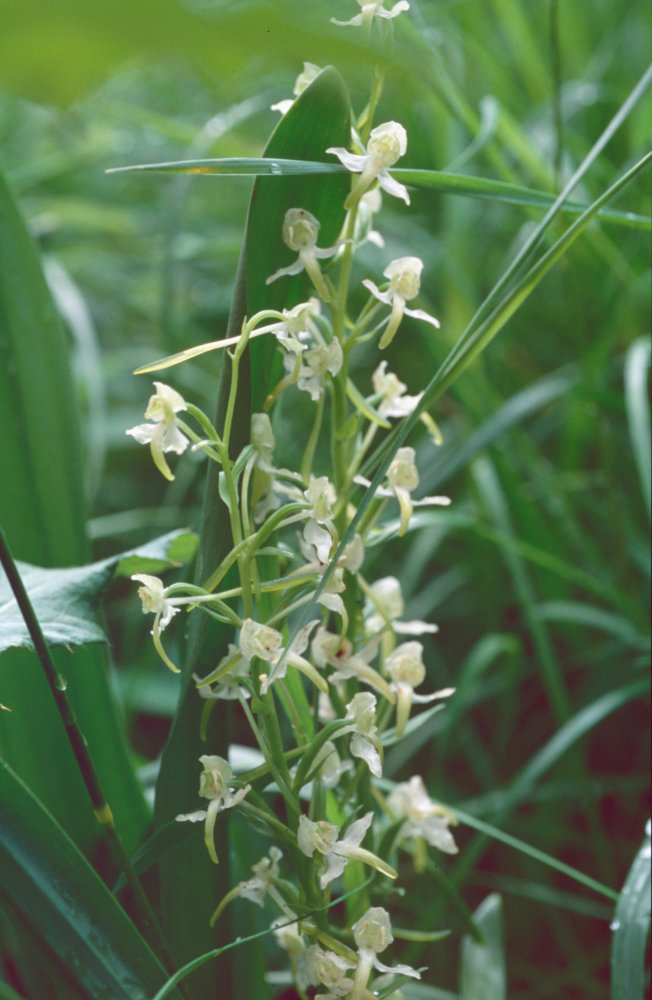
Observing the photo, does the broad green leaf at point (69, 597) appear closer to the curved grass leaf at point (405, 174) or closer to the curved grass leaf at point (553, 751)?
the curved grass leaf at point (405, 174)

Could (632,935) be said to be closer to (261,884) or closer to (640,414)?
(261,884)

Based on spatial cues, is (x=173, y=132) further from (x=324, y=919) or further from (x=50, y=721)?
(x=324, y=919)

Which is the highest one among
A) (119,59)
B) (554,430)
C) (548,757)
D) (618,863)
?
(119,59)

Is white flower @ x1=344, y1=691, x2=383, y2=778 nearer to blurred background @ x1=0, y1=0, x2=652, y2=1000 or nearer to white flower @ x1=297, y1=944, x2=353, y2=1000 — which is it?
white flower @ x1=297, y1=944, x2=353, y2=1000

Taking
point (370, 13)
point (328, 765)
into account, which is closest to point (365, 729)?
point (328, 765)

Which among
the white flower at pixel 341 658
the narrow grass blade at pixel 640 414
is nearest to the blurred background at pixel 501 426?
the narrow grass blade at pixel 640 414

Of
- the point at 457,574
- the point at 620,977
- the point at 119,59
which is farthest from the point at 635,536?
the point at 119,59

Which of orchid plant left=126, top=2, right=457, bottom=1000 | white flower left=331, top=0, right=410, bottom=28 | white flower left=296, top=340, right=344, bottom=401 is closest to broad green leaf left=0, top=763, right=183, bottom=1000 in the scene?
orchid plant left=126, top=2, right=457, bottom=1000
